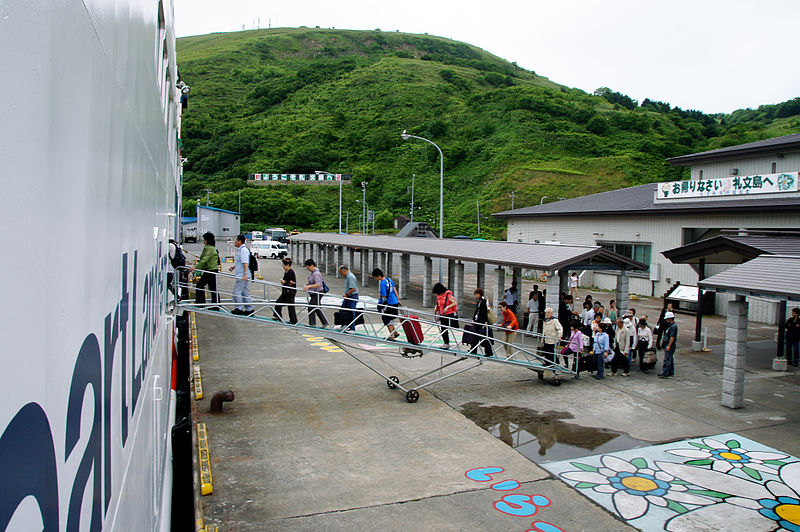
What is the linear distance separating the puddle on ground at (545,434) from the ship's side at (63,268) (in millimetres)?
8903

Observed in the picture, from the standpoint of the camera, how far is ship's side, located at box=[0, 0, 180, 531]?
95cm

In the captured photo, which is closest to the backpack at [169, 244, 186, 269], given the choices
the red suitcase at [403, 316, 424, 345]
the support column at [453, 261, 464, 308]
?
the red suitcase at [403, 316, 424, 345]

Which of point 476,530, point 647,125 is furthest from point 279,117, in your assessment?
point 476,530

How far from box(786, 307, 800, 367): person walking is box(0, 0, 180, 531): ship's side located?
724 inches

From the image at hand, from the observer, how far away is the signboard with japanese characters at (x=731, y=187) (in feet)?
79.8

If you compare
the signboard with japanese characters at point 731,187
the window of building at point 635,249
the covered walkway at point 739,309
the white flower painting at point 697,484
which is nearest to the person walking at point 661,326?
the covered walkway at point 739,309

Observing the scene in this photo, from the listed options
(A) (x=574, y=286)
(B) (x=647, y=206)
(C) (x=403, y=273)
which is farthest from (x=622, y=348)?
(B) (x=647, y=206)

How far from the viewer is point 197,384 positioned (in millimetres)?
13211

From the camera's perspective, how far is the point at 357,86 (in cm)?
12850

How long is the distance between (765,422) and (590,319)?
5702mm

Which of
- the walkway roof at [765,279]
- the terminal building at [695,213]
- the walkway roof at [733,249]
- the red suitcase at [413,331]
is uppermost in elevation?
the terminal building at [695,213]

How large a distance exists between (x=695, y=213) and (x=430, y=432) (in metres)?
23.1

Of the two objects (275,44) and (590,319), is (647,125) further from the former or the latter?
(275,44)

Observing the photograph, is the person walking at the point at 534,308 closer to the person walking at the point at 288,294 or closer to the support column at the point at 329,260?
the person walking at the point at 288,294
